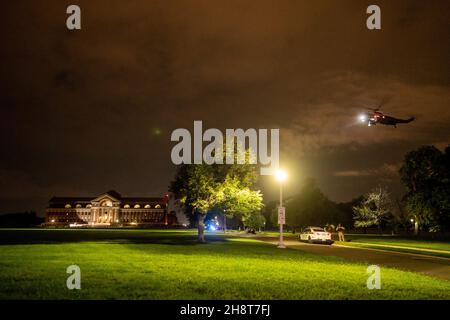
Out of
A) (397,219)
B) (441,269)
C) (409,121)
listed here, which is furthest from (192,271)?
(397,219)

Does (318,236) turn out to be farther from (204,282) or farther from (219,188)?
(204,282)

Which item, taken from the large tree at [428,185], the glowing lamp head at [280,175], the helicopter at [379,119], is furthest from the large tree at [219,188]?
the large tree at [428,185]

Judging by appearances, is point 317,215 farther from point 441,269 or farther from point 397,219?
point 441,269

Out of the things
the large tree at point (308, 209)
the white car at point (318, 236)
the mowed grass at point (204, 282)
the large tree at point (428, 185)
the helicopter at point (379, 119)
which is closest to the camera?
the mowed grass at point (204, 282)

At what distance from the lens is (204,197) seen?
39094 millimetres

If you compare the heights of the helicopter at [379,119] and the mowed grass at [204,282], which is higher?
the helicopter at [379,119]

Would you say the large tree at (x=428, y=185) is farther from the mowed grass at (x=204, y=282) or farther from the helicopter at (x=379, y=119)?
the mowed grass at (x=204, y=282)

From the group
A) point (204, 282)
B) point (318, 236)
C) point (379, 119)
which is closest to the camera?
point (204, 282)

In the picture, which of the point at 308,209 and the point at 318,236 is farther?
the point at 308,209

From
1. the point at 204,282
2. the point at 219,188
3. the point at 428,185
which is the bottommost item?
the point at 204,282

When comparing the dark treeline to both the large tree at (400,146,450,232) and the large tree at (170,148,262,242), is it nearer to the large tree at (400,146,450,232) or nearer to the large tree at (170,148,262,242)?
the large tree at (400,146,450,232)

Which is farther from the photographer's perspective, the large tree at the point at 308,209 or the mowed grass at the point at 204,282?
the large tree at the point at 308,209

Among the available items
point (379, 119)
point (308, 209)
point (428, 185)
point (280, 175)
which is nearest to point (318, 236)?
point (280, 175)

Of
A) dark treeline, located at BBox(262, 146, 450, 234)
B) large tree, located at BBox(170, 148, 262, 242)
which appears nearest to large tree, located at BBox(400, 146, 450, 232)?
dark treeline, located at BBox(262, 146, 450, 234)
